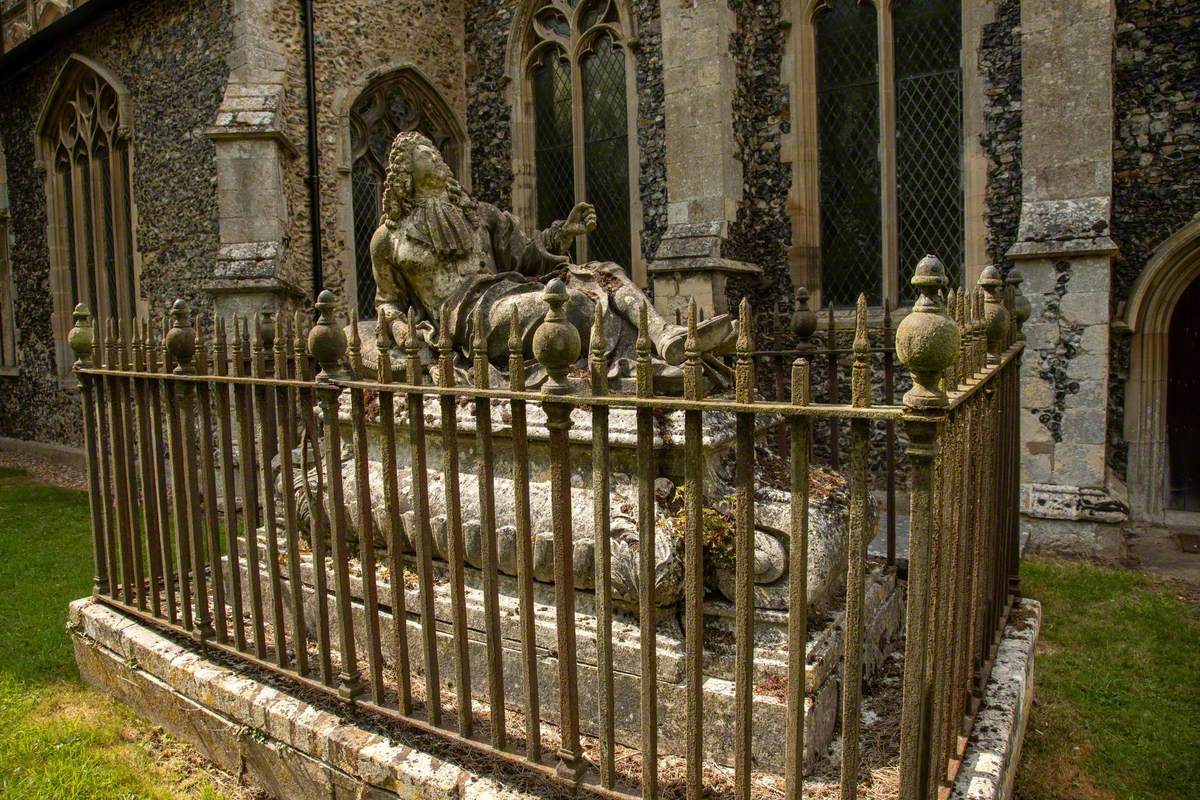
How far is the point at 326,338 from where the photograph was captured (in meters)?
2.75

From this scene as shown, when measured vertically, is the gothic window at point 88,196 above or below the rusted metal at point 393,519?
above

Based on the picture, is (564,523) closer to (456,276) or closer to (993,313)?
(993,313)

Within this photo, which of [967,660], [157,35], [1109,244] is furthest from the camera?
[157,35]

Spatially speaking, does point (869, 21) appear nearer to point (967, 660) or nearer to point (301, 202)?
point (301, 202)

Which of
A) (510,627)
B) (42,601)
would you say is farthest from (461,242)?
(42,601)

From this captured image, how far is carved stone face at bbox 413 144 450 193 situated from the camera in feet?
→ 12.3

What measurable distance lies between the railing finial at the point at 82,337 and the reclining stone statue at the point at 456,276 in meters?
1.19

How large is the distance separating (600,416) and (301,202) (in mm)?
8339

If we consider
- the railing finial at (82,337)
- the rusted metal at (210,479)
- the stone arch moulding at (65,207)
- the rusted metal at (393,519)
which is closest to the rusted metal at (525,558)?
the rusted metal at (393,519)

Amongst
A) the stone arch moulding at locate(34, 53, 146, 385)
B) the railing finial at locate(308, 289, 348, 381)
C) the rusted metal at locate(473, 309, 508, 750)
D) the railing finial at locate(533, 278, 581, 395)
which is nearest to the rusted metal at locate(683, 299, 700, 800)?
the railing finial at locate(533, 278, 581, 395)

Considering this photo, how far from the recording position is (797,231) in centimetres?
871

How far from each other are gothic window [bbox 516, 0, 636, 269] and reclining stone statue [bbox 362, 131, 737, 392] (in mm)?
5918

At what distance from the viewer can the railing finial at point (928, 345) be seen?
1.71m

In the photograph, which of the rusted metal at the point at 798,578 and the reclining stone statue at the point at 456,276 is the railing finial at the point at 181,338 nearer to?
the reclining stone statue at the point at 456,276
